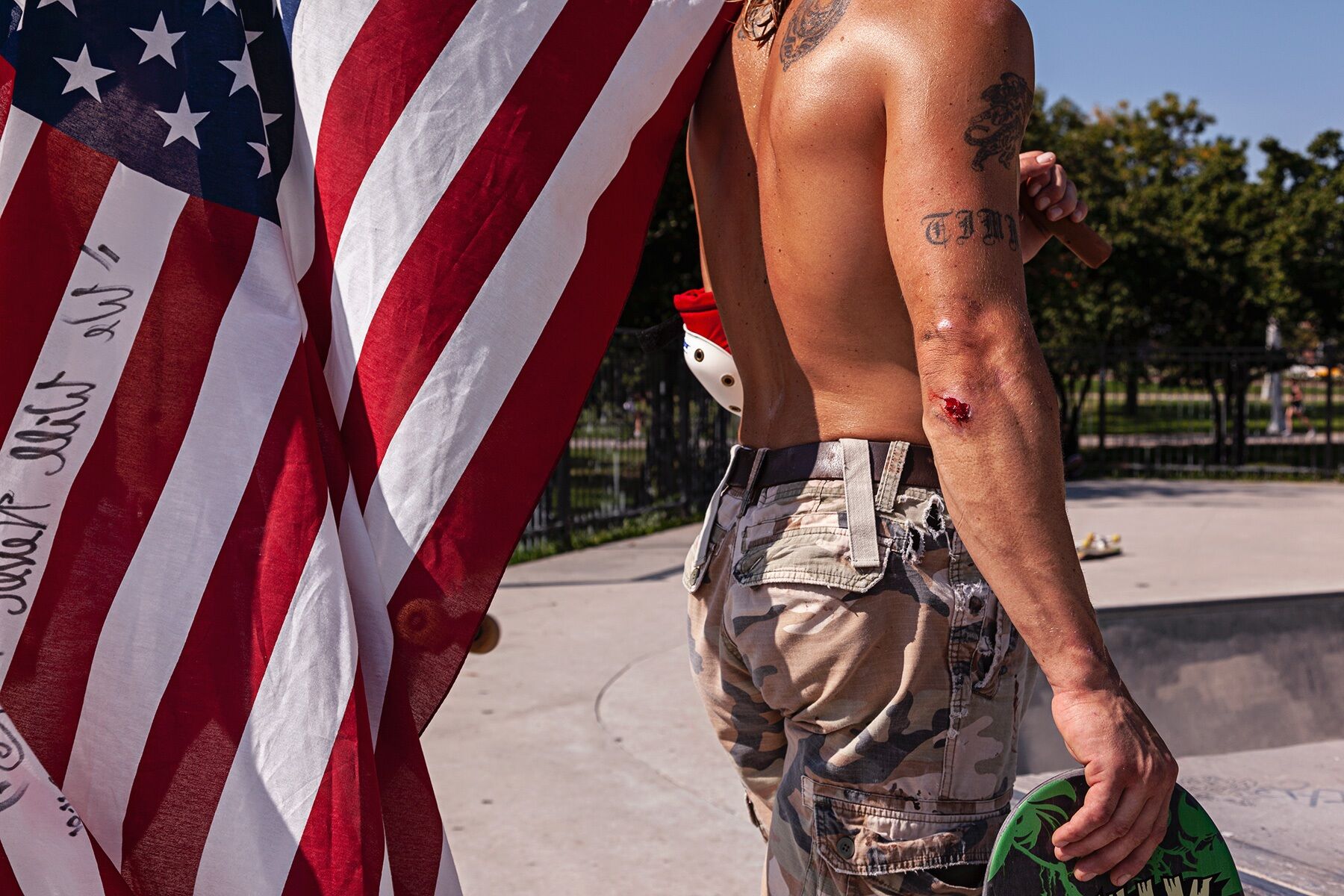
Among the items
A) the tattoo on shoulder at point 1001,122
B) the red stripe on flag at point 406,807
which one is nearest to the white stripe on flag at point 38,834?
the red stripe on flag at point 406,807

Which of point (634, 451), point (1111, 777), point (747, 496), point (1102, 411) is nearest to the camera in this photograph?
point (1111, 777)

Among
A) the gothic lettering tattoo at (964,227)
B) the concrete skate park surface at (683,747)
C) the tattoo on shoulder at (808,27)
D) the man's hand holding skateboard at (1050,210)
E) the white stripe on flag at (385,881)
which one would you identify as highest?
the tattoo on shoulder at (808,27)

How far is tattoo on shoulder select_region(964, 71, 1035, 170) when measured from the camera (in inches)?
59.8

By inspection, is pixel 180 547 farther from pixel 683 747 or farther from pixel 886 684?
pixel 683 747

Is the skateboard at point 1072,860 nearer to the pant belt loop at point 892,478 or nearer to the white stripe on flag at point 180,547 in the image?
the pant belt loop at point 892,478

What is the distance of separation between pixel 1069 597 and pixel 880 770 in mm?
360

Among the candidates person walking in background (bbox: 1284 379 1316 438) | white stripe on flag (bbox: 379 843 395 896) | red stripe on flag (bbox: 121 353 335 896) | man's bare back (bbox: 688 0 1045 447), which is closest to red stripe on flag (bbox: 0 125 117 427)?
red stripe on flag (bbox: 121 353 335 896)

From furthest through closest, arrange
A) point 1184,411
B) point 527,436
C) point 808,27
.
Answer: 1. point 1184,411
2. point 527,436
3. point 808,27

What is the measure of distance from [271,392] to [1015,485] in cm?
104

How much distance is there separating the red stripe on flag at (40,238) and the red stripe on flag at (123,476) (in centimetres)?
2

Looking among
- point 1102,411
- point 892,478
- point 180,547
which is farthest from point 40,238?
point 1102,411

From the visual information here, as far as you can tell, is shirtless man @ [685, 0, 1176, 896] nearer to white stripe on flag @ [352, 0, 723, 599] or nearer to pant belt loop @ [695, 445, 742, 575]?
pant belt loop @ [695, 445, 742, 575]

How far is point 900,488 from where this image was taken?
1634 millimetres

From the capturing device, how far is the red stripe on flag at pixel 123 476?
1.71 m
